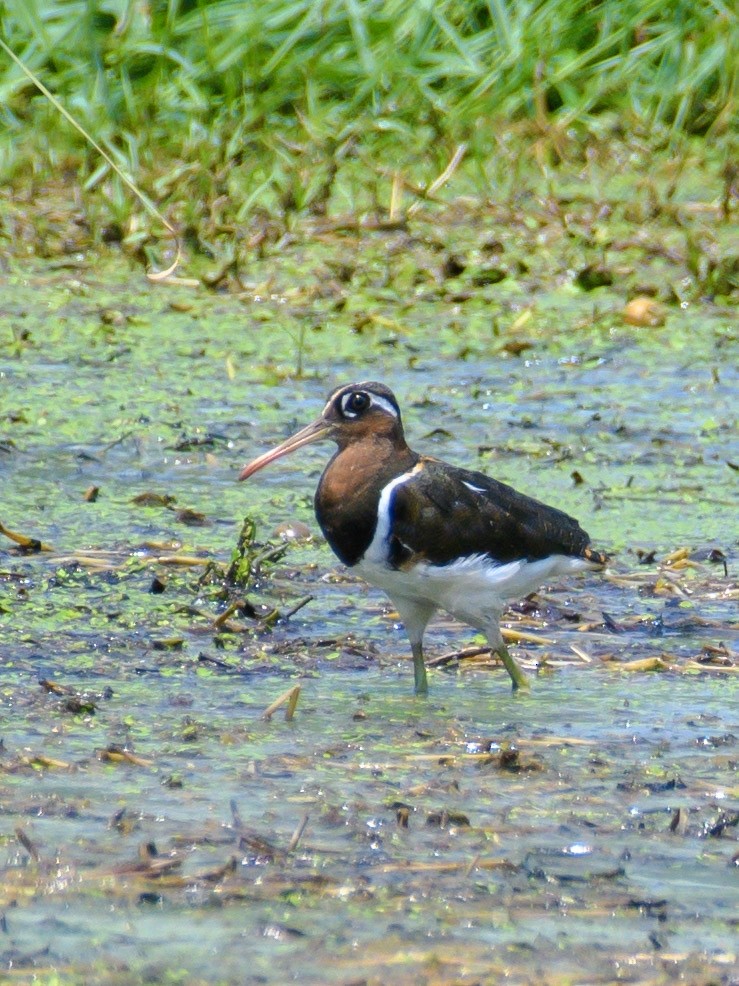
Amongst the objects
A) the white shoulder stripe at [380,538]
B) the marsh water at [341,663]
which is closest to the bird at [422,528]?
the white shoulder stripe at [380,538]

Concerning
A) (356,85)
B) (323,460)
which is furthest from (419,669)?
(356,85)

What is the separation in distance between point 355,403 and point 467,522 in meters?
0.45

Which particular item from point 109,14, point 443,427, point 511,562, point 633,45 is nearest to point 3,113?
point 109,14

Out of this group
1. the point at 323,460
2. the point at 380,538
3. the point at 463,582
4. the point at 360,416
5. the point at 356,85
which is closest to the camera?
the point at 380,538

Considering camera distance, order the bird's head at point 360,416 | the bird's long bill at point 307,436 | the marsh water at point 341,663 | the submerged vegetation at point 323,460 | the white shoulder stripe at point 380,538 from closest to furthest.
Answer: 1. the marsh water at point 341,663
2. the submerged vegetation at point 323,460
3. the white shoulder stripe at point 380,538
4. the bird's head at point 360,416
5. the bird's long bill at point 307,436

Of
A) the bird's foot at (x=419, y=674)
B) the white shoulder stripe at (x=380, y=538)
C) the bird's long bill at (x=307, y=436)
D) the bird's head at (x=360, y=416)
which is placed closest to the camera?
the white shoulder stripe at (x=380, y=538)

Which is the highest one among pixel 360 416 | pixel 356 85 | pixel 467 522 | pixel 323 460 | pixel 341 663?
pixel 360 416

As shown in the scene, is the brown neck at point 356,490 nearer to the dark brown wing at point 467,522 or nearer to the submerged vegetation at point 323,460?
the dark brown wing at point 467,522

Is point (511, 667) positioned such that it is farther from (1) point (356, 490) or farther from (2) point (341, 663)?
(1) point (356, 490)

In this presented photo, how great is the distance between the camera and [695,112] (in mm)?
11359

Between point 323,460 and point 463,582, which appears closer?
point 463,582

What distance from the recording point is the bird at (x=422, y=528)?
187 inches

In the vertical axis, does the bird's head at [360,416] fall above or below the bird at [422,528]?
above

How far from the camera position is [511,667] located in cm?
495
